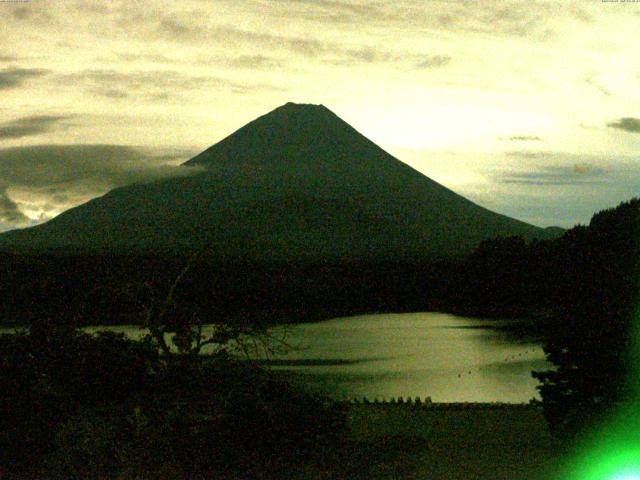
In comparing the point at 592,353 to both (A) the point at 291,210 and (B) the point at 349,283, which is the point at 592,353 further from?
(A) the point at 291,210

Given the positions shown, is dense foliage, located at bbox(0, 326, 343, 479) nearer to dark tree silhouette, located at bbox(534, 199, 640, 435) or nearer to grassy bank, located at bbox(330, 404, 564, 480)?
grassy bank, located at bbox(330, 404, 564, 480)

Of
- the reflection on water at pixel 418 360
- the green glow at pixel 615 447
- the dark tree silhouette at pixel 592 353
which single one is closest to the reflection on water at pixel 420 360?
the reflection on water at pixel 418 360

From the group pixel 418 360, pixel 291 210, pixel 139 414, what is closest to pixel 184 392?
pixel 139 414

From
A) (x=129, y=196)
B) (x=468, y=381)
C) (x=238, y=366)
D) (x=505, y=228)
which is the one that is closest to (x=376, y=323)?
(x=468, y=381)

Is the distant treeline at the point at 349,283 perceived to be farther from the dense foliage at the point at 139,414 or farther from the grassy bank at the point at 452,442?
the dense foliage at the point at 139,414

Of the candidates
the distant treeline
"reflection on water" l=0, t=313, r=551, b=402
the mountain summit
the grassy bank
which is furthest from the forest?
the mountain summit

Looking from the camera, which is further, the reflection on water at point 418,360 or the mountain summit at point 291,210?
the mountain summit at point 291,210

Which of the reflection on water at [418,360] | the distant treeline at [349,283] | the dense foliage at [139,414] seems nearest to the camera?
the dense foliage at [139,414]
